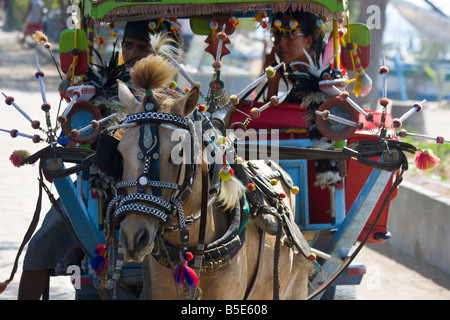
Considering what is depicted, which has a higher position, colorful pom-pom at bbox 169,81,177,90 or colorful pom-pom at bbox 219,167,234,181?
colorful pom-pom at bbox 169,81,177,90

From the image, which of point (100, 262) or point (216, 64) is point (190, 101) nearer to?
point (216, 64)

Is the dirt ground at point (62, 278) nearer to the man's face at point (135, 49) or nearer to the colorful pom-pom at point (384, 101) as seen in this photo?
the man's face at point (135, 49)

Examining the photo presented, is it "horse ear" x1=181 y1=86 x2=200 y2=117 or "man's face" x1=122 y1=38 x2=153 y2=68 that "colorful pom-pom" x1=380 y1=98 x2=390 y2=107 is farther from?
"man's face" x1=122 y1=38 x2=153 y2=68

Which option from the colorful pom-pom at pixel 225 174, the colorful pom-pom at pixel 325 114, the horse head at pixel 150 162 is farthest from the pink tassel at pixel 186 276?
the colorful pom-pom at pixel 325 114

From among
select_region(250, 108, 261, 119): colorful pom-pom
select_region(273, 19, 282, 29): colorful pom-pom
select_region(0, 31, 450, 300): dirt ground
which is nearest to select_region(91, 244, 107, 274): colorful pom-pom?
select_region(250, 108, 261, 119): colorful pom-pom

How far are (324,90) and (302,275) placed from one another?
1.20 meters

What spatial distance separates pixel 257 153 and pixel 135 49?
141cm

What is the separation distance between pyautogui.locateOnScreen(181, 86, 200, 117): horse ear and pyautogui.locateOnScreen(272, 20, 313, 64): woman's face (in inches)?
90.6

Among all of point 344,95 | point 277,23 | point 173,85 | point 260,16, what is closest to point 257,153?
point 344,95

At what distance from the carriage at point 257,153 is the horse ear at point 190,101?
1.9 inches

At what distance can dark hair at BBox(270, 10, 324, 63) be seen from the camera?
18.6 ft

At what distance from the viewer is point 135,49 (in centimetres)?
559

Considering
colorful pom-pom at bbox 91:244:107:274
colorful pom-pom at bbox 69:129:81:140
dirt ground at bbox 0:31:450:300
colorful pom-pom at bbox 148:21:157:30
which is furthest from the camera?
dirt ground at bbox 0:31:450:300
